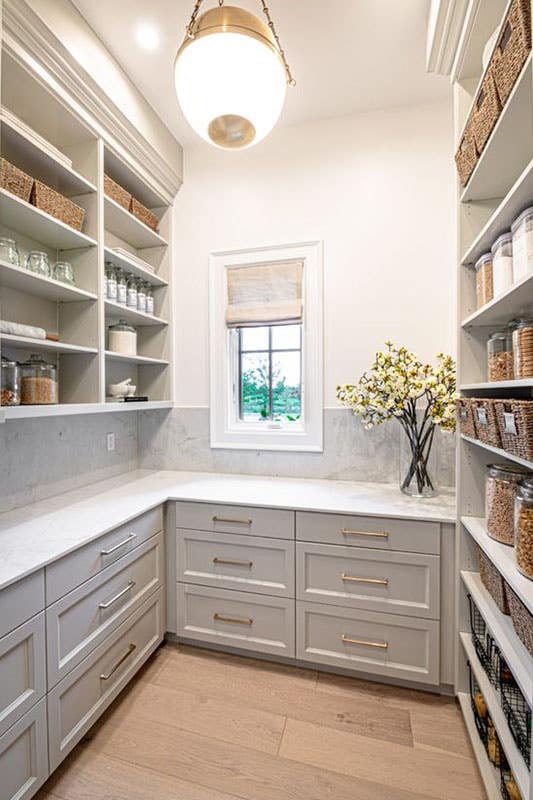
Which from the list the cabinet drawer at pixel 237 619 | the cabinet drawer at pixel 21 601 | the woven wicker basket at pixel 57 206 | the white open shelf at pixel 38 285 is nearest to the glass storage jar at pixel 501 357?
the cabinet drawer at pixel 237 619

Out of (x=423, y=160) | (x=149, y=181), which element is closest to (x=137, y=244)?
(x=149, y=181)

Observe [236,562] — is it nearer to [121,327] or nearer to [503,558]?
[503,558]

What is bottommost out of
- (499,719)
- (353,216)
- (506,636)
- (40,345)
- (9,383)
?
(499,719)

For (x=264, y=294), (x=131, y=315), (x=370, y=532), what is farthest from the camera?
(x=264, y=294)

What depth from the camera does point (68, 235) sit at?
181cm

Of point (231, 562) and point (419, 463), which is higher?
point (419, 463)

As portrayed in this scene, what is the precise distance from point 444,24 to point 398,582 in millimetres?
2193

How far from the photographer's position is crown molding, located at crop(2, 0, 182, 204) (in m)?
1.43

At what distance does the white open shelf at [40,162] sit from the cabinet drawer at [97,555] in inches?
62.5

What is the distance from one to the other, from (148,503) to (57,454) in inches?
22.8

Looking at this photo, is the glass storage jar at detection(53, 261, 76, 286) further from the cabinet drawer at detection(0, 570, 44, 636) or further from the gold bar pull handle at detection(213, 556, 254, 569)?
the gold bar pull handle at detection(213, 556, 254, 569)

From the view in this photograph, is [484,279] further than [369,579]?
No

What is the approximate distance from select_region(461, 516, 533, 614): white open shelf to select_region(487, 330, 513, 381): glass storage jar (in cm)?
55

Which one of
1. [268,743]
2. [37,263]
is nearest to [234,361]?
[37,263]
